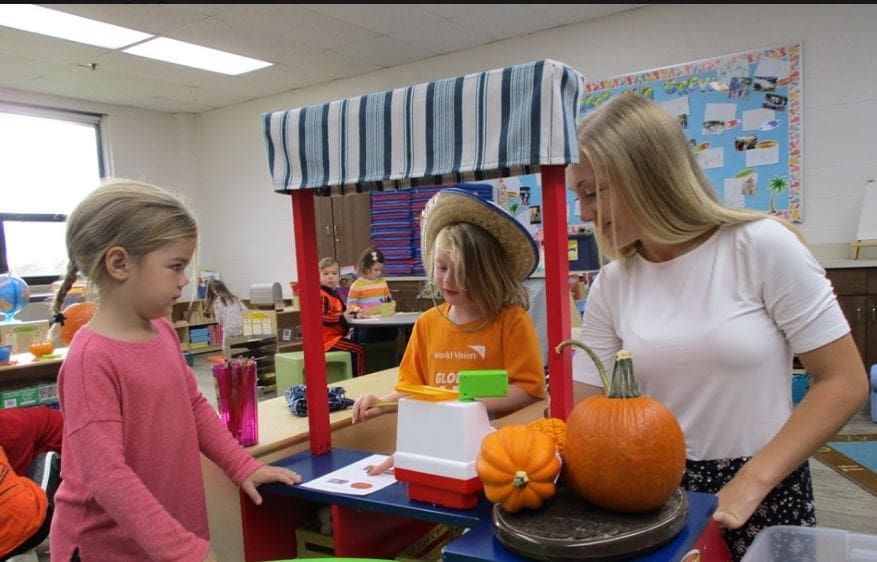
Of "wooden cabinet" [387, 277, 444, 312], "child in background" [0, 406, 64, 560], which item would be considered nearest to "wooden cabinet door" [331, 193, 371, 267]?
"wooden cabinet" [387, 277, 444, 312]

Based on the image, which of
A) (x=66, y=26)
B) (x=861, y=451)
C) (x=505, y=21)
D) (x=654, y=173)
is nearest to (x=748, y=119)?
(x=505, y=21)

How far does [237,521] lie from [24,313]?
600cm

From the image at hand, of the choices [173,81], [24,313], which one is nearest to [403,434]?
[24,313]

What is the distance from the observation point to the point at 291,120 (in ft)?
4.82

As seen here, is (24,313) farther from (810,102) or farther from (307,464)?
(810,102)

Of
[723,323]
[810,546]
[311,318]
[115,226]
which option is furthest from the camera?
[311,318]

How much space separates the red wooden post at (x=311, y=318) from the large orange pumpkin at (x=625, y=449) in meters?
0.79

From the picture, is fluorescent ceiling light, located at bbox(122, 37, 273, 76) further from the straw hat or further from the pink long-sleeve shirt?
the pink long-sleeve shirt

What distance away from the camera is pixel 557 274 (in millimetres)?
1138

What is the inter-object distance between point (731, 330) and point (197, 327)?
7.87 meters

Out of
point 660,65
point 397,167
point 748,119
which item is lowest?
point 397,167

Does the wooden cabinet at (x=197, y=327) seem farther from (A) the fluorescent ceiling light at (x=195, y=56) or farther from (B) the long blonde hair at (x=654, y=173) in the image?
(B) the long blonde hair at (x=654, y=173)

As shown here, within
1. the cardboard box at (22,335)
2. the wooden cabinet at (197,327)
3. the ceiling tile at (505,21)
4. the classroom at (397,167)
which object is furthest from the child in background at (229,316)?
the ceiling tile at (505,21)

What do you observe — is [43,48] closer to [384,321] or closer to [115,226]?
[384,321]
